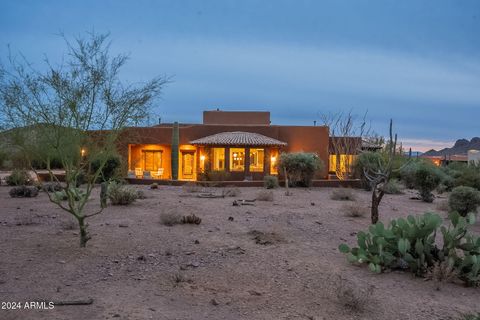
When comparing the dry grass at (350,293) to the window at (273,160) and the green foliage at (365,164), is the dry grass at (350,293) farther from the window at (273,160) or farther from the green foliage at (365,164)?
the window at (273,160)

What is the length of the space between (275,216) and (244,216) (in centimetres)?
85

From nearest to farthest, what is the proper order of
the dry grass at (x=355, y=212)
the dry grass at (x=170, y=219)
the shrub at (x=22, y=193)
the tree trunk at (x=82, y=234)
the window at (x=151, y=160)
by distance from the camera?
the tree trunk at (x=82, y=234)
the dry grass at (x=170, y=219)
the dry grass at (x=355, y=212)
the shrub at (x=22, y=193)
the window at (x=151, y=160)

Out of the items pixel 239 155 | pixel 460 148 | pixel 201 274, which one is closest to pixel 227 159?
pixel 239 155

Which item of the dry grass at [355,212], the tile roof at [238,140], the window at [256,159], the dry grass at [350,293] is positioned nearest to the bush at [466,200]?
the dry grass at [355,212]

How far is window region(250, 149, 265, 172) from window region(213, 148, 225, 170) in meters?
1.82

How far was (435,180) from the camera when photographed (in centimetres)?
1731

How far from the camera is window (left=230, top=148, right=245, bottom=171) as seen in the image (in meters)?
28.0

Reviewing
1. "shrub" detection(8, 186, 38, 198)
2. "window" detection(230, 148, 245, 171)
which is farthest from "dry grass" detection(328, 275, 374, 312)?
"window" detection(230, 148, 245, 171)

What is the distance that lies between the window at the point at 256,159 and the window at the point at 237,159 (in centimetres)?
61

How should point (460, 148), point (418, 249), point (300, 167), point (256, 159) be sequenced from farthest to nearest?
point (460, 148), point (256, 159), point (300, 167), point (418, 249)

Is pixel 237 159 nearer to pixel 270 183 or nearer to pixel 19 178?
pixel 270 183

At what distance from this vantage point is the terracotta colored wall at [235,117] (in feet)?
112

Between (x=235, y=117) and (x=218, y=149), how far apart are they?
6691 mm

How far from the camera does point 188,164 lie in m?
30.6
